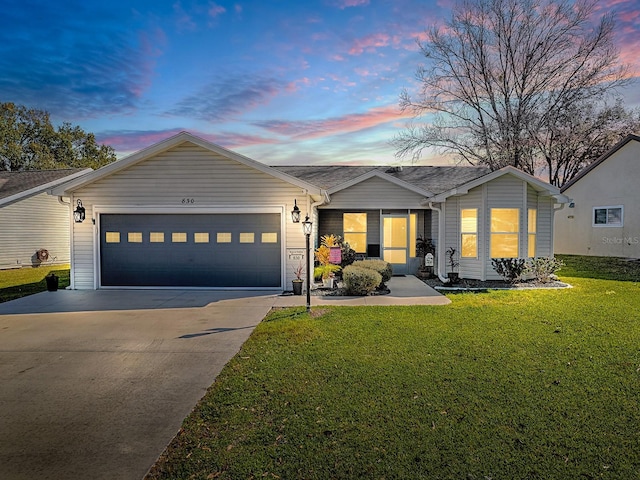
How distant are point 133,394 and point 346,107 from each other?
13131 mm

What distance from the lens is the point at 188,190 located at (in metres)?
11.5

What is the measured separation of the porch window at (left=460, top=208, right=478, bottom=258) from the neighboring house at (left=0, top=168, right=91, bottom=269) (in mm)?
16705

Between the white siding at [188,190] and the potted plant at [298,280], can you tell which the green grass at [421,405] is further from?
the white siding at [188,190]

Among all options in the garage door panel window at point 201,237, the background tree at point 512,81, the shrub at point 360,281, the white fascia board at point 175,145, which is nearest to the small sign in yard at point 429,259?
the shrub at point 360,281

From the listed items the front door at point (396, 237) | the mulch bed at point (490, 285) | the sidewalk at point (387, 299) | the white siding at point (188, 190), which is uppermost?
the white siding at point (188, 190)

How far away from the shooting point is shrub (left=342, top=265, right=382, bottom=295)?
10492 mm

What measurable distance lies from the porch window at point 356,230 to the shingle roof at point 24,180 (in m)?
15.5

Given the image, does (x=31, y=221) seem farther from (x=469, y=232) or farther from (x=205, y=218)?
(x=469, y=232)

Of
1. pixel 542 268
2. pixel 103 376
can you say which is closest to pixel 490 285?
pixel 542 268

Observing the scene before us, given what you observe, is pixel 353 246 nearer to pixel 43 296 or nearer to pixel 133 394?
pixel 43 296

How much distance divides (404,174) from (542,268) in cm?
708

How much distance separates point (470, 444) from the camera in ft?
11.0

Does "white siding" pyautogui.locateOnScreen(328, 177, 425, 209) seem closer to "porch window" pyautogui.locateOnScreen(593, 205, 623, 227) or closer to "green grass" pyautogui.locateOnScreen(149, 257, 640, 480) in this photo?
"green grass" pyautogui.locateOnScreen(149, 257, 640, 480)

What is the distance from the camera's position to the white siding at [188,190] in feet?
37.1
